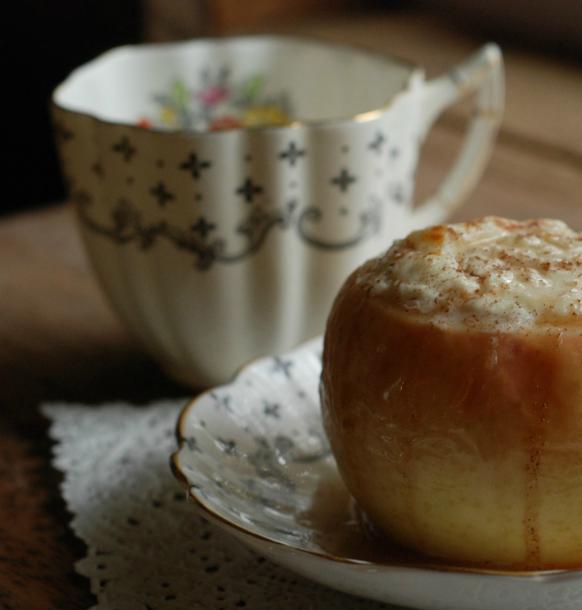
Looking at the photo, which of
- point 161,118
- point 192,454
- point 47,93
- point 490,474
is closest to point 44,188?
point 47,93

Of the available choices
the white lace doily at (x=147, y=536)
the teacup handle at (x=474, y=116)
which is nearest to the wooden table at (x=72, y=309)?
the white lace doily at (x=147, y=536)

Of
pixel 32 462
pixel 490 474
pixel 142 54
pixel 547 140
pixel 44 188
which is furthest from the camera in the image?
pixel 44 188

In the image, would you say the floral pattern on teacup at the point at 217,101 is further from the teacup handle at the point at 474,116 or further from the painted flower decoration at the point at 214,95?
the teacup handle at the point at 474,116

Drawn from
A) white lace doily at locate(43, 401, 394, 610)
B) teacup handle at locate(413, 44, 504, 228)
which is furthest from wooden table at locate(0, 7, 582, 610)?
teacup handle at locate(413, 44, 504, 228)

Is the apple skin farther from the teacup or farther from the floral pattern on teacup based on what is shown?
the floral pattern on teacup

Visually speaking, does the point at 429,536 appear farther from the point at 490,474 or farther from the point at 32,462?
the point at 32,462

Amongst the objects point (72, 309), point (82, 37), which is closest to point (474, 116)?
point (72, 309)
